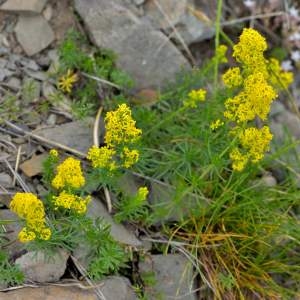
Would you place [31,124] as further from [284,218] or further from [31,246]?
[284,218]

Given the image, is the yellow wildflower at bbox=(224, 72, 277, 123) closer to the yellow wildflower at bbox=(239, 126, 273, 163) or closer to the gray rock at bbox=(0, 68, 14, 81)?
the yellow wildflower at bbox=(239, 126, 273, 163)

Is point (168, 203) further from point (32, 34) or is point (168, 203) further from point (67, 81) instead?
point (32, 34)

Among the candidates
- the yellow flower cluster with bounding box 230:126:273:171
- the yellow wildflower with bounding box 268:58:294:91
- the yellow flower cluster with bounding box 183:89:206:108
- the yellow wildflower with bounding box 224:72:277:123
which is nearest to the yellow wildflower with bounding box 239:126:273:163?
the yellow flower cluster with bounding box 230:126:273:171

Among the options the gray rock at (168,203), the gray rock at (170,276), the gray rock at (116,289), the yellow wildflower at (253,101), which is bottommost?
the gray rock at (170,276)

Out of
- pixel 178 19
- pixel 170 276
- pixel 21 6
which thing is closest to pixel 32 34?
pixel 21 6

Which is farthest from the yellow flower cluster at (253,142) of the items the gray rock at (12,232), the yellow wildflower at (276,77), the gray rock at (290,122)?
the gray rock at (290,122)

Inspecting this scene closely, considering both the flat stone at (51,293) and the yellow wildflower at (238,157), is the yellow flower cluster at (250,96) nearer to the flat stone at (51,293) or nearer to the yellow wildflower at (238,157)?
the yellow wildflower at (238,157)

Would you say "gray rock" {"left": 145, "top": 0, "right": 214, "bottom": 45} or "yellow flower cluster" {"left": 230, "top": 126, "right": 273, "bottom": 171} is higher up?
"gray rock" {"left": 145, "top": 0, "right": 214, "bottom": 45}
